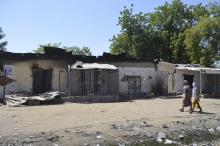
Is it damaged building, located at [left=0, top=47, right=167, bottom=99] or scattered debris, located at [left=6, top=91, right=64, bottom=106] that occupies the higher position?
damaged building, located at [left=0, top=47, right=167, bottom=99]

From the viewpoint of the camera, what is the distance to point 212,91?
1657 inches

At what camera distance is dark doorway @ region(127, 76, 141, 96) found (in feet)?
121

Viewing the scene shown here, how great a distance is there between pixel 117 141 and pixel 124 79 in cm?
2209

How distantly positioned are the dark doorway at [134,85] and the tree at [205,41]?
956cm

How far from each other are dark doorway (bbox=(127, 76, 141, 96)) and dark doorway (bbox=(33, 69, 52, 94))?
7.33 meters

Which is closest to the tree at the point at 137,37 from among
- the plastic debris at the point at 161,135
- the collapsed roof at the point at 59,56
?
the collapsed roof at the point at 59,56

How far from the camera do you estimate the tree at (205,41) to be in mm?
41737

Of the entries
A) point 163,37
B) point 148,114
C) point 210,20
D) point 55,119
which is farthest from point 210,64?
point 55,119

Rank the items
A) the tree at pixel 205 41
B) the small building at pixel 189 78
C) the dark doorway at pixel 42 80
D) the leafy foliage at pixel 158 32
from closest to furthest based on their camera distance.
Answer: the dark doorway at pixel 42 80, the small building at pixel 189 78, the tree at pixel 205 41, the leafy foliage at pixel 158 32

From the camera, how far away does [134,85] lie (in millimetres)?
37344

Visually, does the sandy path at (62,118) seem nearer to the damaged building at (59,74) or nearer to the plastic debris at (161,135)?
the plastic debris at (161,135)

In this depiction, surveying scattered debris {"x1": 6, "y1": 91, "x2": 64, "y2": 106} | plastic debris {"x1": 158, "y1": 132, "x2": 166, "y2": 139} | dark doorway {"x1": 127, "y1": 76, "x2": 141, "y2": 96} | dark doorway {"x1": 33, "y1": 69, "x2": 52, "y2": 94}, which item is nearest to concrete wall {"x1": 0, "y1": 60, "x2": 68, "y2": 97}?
dark doorway {"x1": 33, "y1": 69, "x2": 52, "y2": 94}

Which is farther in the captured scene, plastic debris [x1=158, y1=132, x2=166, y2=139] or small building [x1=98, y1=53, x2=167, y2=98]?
small building [x1=98, y1=53, x2=167, y2=98]

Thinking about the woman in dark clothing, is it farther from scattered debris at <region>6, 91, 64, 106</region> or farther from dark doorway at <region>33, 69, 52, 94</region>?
dark doorway at <region>33, 69, 52, 94</region>
